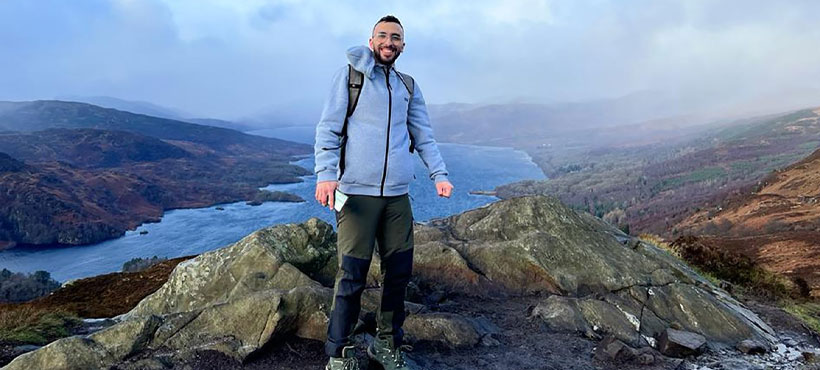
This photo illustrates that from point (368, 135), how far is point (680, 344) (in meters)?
6.40

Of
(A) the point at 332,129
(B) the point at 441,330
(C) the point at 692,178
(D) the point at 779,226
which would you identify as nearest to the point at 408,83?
(A) the point at 332,129

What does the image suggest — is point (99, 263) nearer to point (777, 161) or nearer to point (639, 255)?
point (639, 255)

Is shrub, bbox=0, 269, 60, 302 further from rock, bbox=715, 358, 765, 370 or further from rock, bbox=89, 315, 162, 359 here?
rock, bbox=715, 358, 765, 370

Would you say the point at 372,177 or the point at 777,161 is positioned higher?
the point at 372,177

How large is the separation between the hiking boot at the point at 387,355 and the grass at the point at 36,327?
18.4 ft

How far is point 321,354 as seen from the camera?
21.7 feet

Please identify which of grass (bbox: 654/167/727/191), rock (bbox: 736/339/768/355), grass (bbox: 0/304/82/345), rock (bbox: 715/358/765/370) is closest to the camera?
grass (bbox: 0/304/82/345)

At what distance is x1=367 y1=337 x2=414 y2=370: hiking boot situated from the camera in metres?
5.85

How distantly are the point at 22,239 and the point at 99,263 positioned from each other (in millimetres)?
39622

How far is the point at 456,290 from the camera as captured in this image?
1002 centimetres

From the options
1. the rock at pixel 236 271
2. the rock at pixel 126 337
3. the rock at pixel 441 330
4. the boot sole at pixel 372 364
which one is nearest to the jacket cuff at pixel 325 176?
the boot sole at pixel 372 364

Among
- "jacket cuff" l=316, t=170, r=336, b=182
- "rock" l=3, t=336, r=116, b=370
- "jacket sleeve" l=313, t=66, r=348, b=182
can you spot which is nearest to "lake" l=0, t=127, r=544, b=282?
"rock" l=3, t=336, r=116, b=370

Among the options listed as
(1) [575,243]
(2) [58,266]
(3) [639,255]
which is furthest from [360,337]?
(2) [58,266]

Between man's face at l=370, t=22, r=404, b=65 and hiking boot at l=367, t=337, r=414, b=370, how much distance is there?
136 inches
